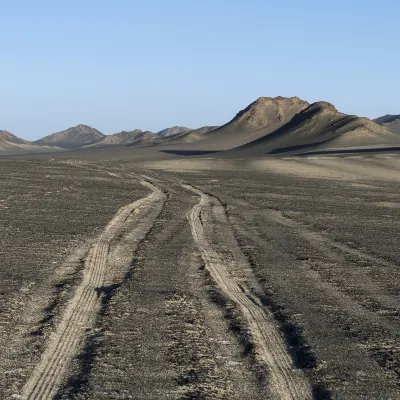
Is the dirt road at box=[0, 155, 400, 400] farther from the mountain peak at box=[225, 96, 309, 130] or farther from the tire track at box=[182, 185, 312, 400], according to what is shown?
the mountain peak at box=[225, 96, 309, 130]

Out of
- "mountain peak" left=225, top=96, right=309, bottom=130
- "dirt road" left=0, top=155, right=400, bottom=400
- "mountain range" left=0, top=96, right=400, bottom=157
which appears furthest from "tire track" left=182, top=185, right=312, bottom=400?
"mountain peak" left=225, top=96, right=309, bottom=130

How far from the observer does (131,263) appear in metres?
12.6

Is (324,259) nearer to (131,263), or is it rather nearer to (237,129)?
(131,263)

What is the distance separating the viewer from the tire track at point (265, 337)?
21.4ft

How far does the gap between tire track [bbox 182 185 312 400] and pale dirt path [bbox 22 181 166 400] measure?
165 cm

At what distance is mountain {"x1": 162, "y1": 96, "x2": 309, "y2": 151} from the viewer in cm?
15214

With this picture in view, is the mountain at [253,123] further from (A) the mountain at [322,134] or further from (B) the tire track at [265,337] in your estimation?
(B) the tire track at [265,337]

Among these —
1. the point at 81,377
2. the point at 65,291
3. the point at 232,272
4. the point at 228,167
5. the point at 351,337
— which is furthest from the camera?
the point at 228,167

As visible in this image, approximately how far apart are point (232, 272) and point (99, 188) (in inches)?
728

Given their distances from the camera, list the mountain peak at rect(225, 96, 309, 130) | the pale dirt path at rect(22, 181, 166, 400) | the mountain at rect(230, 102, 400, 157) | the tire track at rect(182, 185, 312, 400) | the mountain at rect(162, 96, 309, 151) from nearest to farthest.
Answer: the pale dirt path at rect(22, 181, 166, 400) < the tire track at rect(182, 185, 312, 400) < the mountain at rect(230, 102, 400, 157) < the mountain at rect(162, 96, 309, 151) < the mountain peak at rect(225, 96, 309, 130)

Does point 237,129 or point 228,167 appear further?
point 237,129

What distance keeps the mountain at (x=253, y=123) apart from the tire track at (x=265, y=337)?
13442cm

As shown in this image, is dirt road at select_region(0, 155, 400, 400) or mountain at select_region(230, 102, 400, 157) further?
mountain at select_region(230, 102, 400, 157)

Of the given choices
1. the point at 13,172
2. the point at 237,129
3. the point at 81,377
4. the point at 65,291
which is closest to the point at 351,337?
the point at 81,377
